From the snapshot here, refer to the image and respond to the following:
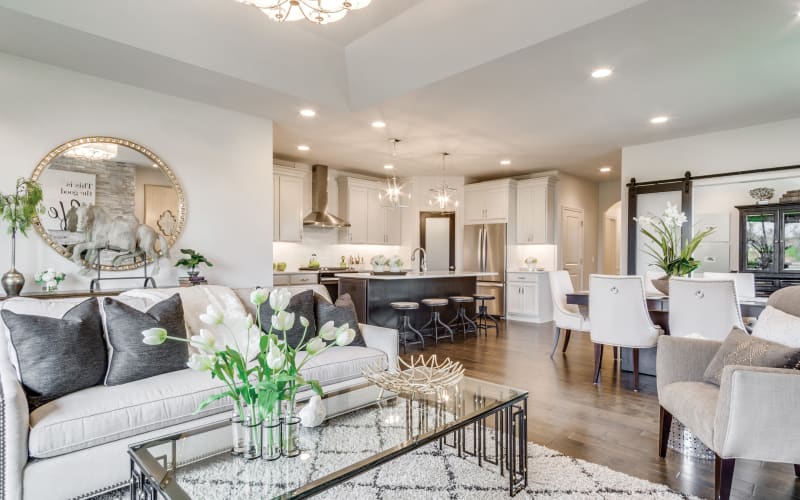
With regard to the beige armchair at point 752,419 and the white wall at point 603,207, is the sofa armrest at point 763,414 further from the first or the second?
the white wall at point 603,207

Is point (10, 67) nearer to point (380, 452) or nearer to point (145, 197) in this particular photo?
point (145, 197)

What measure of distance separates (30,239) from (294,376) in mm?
3401

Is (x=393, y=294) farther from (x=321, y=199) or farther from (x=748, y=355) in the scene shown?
(x=748, y=355)

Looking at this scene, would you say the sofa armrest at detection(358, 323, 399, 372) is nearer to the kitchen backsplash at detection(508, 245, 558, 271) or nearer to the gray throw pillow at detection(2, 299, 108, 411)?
the gray throw pillow at detection(2, 299, 108, 411)

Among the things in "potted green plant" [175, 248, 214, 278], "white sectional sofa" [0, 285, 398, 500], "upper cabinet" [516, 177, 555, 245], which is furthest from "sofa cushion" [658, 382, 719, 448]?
"upper cabinet" [516, 177, 555, 245]

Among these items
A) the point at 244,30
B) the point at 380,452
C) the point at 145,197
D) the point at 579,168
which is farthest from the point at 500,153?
the point at 380,452

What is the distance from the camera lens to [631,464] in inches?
92.4

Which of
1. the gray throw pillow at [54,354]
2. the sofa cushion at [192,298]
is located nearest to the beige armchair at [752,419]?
the sofa cushion at [192,298]

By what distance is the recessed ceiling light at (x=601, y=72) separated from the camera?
370cm

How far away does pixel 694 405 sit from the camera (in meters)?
2.01

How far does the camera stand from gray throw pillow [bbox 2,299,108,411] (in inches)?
78.8

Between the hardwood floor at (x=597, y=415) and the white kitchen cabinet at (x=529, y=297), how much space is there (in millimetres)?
2104

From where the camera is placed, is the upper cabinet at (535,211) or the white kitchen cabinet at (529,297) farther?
the upper cabinet at (535,211)

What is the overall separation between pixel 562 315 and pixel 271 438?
13.1 feet
